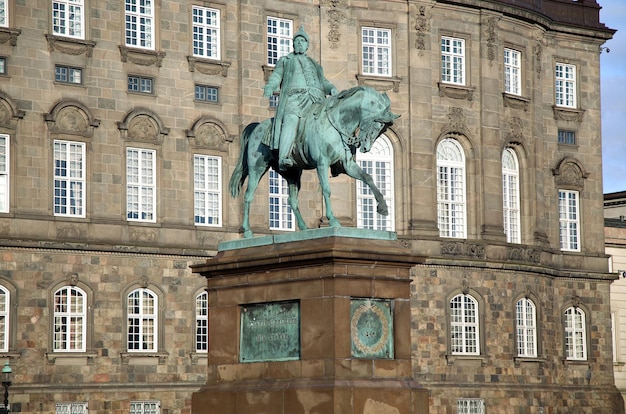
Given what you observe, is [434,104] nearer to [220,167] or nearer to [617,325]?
[220,167]

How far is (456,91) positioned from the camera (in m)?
56.3

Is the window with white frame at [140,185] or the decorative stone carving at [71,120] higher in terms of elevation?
the decorative stone carving at [71,120]

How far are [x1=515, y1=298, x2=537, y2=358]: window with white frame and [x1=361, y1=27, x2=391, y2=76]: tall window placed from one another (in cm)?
1047

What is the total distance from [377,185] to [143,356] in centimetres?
1132

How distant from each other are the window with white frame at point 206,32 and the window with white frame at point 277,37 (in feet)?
6.68

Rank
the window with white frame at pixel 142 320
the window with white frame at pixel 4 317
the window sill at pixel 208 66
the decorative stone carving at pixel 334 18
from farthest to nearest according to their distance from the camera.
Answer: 1. the decorative stone carving at pixel 334 18
2. the window sill at pixel 208 66
3. the window with white frame at pixel 142 320
4. the window with white frame at pixel 4 317

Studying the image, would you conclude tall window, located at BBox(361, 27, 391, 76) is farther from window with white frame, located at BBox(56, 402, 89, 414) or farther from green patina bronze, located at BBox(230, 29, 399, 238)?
green patina bronze, located at BBox(230, 29, 399, 238)

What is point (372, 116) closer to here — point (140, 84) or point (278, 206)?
point (140, 84)

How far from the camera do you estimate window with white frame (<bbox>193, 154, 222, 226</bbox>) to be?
50250 mm

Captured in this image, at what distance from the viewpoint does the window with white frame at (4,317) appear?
4522 centimetres

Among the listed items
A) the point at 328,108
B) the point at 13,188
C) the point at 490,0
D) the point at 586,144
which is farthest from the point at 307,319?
the point at 586,144

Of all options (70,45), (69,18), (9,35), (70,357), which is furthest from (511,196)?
(9,35)

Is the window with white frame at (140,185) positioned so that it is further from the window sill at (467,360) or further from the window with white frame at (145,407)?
the window sill at (467,360)

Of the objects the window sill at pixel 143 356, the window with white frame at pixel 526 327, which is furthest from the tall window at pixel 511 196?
the window sill at pixel 143 356
